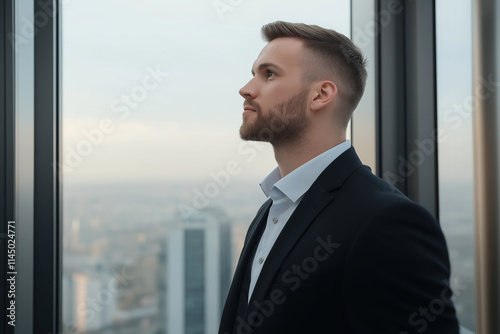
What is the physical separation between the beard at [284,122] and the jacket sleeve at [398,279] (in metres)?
0.31

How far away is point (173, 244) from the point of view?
1475 mm

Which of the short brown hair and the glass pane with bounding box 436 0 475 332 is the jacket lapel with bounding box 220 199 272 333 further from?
the glass pane with bounding box 436 0 475 332

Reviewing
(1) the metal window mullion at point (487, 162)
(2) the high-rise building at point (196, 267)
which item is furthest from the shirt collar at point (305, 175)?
(2) the high-rise building at point (196, 267)

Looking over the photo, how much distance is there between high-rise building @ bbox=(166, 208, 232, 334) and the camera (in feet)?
4.83

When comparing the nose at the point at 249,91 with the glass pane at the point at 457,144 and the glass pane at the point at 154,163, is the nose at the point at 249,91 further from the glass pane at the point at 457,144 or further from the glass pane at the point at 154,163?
the glass pane at the point at 457,144

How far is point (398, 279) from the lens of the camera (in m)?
0.80

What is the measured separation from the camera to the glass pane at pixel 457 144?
4.12ft

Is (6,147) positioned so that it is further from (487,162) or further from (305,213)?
(487,162)

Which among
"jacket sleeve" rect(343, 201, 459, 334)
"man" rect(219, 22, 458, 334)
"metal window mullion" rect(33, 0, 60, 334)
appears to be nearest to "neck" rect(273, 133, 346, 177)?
"man" rect(219, 22, 458, 334)

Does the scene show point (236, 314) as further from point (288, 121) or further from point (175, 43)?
point (175, 43)

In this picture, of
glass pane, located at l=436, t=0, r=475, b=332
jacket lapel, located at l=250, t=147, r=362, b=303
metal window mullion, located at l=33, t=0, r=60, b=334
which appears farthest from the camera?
metal window mullion, located at l=33, t=0, r=60, b=334

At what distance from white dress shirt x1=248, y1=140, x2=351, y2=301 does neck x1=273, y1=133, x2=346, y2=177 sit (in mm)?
25

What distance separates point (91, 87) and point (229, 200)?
1.80 ft

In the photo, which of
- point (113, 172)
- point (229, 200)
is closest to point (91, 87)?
point (113, 172)
